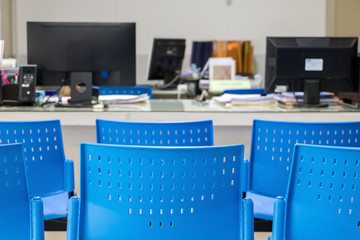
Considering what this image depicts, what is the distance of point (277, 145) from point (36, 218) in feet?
3.92

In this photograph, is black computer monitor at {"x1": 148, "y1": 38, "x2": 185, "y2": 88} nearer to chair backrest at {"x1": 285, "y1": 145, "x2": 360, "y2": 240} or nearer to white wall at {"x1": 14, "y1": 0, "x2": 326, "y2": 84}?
white wall at {"x1": 14, "y1": 0, "x2": 326, "y2": 84}

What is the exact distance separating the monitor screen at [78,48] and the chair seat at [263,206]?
135cm

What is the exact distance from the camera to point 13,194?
1683 millimetres

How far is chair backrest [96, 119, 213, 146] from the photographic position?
7.55ft

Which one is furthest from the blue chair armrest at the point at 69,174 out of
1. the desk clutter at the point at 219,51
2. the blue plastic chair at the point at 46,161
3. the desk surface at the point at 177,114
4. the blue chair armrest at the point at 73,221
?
the desk clutter at the point at 219,51

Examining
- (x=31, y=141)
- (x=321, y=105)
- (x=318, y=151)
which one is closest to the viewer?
(x=318, y=151)

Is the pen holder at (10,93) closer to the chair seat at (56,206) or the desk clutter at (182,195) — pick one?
the chair seat at (56,206)

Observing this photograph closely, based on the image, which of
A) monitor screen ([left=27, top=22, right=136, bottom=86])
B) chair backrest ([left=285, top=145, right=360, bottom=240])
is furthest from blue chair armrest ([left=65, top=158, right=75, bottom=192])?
chair backrest ([left=285, top=145, right=360, bottom=240])

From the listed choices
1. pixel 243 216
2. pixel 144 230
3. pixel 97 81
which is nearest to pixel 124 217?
pixel 144 230

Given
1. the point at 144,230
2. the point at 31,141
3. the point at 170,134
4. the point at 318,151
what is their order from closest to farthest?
the point at 144,230 < the point at 318,151 < the point at 170,134 < the point at 31,141

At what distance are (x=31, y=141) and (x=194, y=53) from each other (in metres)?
5.97

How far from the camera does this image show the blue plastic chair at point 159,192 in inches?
61.1

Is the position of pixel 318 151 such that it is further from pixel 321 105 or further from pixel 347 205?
pixel 321 105

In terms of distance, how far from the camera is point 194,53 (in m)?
8.29
